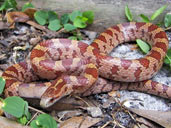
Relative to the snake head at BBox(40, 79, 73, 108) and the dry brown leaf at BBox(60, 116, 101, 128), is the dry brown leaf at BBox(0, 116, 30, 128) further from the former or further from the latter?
the dry brown leaf at BBox(60, 116, 101, 128)

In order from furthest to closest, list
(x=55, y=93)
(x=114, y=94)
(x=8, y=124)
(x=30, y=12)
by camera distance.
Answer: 1. (x=30, y=12)
2. (x=114, y=94)
3. (x=55, y=93)
4. (x=8, y=124)

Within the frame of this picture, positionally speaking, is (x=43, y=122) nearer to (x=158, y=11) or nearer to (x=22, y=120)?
(x=22, y=120)

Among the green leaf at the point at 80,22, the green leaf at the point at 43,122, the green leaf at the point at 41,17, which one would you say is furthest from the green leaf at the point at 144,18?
the green leaf at the point at 43,122

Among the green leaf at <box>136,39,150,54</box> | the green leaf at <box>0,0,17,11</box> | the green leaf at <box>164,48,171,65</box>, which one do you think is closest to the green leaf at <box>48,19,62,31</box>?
the green leaf at <box>0,0,17,11</box>

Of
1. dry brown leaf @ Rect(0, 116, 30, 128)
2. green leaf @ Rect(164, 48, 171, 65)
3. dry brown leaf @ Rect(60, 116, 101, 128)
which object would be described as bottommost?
dry brown leaf @ Rect(60, 116, 101, 128)

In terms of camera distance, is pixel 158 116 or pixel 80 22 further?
pixel 80 22

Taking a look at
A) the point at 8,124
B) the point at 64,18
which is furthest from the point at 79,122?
the point at 64,18

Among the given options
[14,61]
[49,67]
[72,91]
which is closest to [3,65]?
[14,61]
